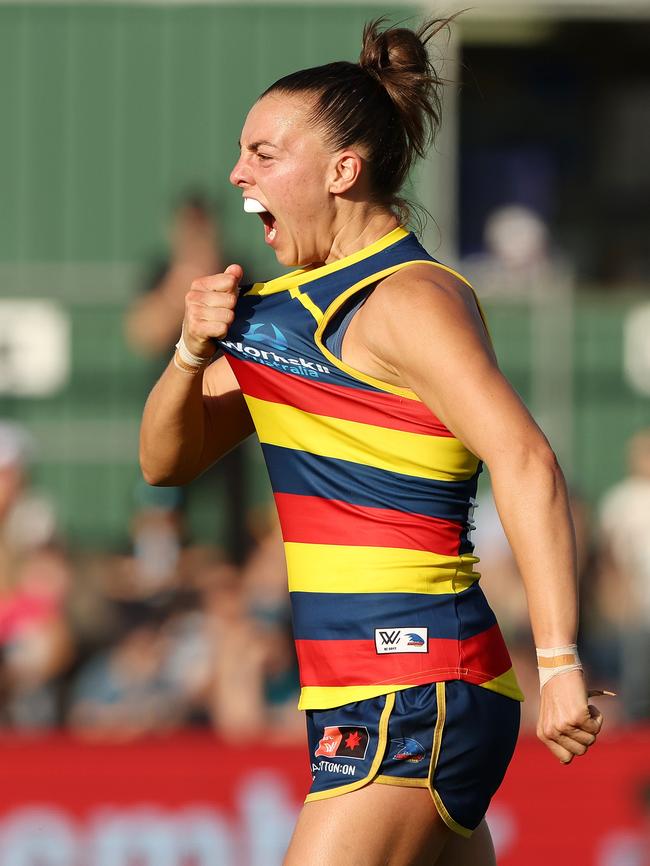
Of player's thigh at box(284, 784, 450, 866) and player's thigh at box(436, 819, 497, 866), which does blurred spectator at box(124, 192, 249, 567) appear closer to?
player's thigh at box(436, 819, 497, 866)

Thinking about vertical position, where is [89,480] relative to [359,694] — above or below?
below

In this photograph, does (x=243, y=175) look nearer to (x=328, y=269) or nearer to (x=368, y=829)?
(x=328, y=269)

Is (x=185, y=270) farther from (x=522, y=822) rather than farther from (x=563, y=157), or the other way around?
(x=563, y=157)

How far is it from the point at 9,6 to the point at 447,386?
737 centimetres

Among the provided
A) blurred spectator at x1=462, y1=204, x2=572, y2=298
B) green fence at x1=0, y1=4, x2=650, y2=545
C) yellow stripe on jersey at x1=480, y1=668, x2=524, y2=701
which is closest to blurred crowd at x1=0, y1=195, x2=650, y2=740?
green fence at x1=0, y1=4, x2=650, y2=545

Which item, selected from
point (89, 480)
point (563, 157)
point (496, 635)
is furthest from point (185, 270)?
point (563, 157)

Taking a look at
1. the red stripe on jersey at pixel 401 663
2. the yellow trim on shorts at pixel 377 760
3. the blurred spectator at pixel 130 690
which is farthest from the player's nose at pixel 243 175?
the blurred spectator at pixel 130 690

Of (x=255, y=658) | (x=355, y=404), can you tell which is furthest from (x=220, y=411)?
(x=255, y=658)

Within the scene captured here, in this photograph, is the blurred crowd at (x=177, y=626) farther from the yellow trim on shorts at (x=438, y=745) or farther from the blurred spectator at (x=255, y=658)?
the yellow trim on shorts at (x=438, y=745)

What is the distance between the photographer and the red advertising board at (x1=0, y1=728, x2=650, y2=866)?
5.83 meters

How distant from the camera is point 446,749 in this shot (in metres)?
3.00

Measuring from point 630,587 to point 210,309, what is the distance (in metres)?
4.95

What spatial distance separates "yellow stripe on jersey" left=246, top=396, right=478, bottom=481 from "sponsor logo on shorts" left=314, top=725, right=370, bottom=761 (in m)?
0.53

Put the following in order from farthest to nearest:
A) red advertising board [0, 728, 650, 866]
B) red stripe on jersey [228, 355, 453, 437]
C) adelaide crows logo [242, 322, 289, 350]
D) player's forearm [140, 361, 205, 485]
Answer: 1. red advertising board [0, 728, 650, 866]
2. player's forearm [140, 361, 205, 485]
3. adelaide crows logo [242, 322, 289, 350]
4. red stripe on jersey [228, 355, 453, 437]
